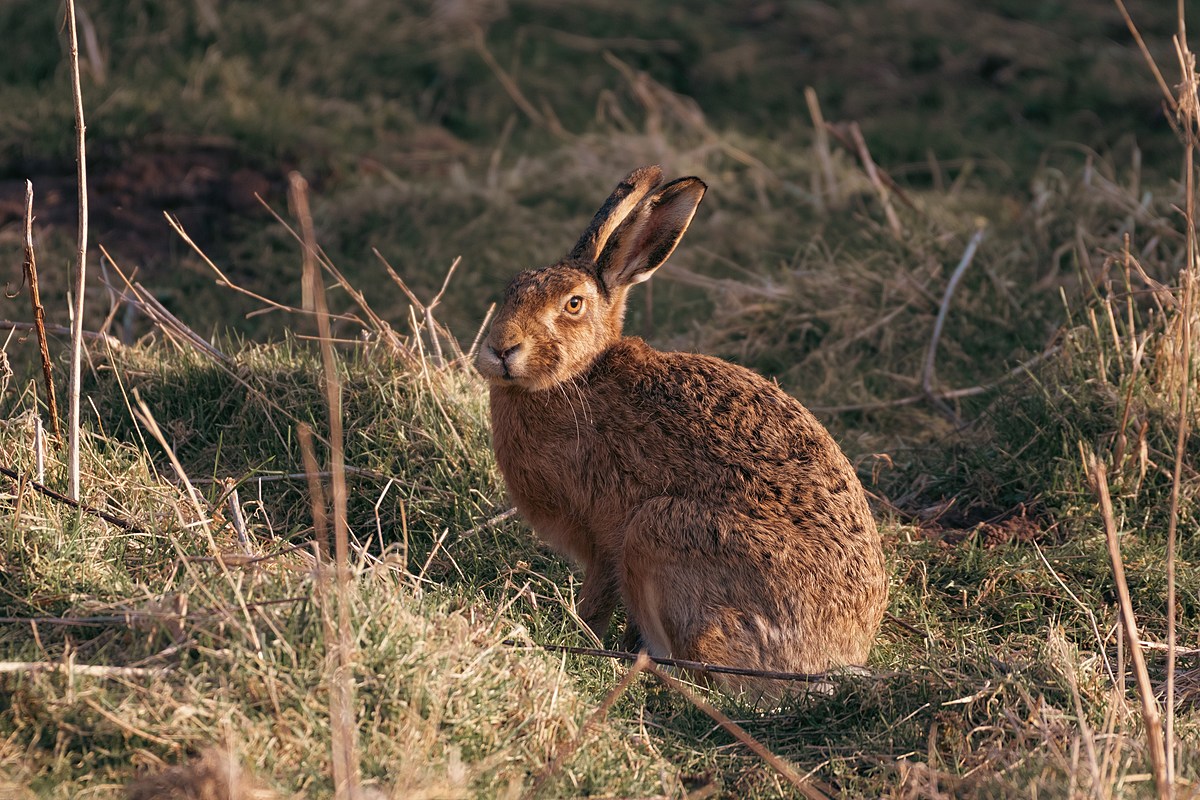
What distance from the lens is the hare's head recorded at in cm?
444

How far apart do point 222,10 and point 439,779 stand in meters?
8.16

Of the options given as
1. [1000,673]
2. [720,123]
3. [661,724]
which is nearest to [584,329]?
[661,724]

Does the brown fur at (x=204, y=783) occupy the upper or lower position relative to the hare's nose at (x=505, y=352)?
lower

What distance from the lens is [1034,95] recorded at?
10.0m

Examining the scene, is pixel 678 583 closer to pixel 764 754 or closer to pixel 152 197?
pixel 764 754

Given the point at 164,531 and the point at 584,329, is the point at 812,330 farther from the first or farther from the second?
the point at 164,531

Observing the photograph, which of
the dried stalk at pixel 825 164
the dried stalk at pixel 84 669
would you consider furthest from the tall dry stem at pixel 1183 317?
the dried stalk at pixel 825 164

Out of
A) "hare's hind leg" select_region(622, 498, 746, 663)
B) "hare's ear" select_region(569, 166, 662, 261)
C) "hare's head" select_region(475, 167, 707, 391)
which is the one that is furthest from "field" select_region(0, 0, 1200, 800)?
"hare's ear" select_region(569, 166, 662, 261)

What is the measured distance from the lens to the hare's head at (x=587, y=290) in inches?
175

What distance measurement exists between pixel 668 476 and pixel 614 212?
1.01 m

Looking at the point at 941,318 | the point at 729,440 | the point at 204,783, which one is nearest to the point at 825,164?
the point at 941,318

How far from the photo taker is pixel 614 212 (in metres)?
4.75

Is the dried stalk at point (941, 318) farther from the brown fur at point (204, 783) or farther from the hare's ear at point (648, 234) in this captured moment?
the brown fur at point (204, 783)

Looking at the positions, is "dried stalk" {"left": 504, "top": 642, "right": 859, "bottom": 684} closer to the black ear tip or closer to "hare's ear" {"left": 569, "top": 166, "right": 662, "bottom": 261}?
"hare's ear" {"left": 569, "top": 166, "right": 662, "bottom": 261}
